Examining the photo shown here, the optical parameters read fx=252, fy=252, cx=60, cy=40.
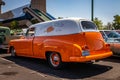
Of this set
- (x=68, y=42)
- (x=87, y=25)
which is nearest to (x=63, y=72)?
(x=68, y=42)

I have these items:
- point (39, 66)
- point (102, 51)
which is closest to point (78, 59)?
point (102, 51)

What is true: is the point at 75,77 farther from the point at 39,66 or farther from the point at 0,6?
the point at 0,6

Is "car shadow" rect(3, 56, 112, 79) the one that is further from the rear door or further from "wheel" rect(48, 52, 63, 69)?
the rear door

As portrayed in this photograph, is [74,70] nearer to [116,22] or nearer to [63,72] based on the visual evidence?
[63,72]

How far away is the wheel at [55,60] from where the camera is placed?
9.68 meters

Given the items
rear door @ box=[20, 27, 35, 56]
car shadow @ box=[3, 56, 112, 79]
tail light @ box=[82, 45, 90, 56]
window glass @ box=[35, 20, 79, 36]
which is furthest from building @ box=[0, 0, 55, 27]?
tail light @ box=[82, 45, 90, 56]

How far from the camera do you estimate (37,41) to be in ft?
36.0

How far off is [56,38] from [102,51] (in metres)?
1.86

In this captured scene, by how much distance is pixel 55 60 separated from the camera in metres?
9.91

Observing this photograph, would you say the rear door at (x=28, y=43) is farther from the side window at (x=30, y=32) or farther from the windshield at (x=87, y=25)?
the windshield at (x=87, y=25)

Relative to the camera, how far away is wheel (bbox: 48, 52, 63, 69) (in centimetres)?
968

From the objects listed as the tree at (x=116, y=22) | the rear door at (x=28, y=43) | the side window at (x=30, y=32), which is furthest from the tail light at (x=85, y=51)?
the tree at (x=116, y=22)

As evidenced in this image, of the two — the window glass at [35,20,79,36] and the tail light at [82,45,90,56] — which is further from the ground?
the window glass at [35,20,79,36]

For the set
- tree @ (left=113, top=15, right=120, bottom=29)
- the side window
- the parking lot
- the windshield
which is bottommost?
the parking lot
